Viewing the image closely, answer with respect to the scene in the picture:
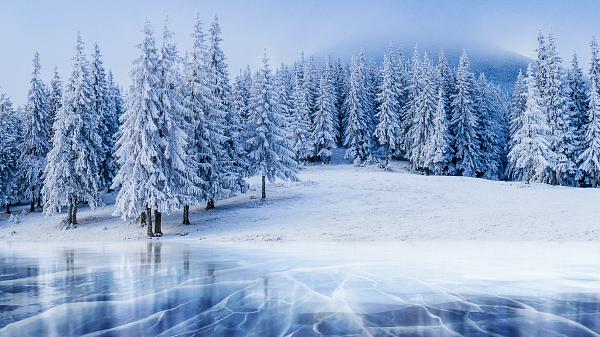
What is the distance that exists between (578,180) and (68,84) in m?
52.3

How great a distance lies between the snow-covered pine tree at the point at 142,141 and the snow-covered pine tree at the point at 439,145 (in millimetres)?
39680

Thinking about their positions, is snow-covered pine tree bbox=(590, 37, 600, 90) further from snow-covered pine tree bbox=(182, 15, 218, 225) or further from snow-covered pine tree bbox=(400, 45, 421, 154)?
snow-covered pine tree bbox=(182, 15, 218, 225)

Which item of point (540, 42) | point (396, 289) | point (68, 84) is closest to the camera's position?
point (396, 289)

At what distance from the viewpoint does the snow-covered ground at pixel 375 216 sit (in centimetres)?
2545

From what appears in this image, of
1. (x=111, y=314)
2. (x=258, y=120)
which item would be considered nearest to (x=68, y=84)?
(x=258, y=120)

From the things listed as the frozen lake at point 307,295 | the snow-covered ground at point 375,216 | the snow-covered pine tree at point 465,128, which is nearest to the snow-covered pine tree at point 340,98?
the snow-covered pine tree at point 465,128

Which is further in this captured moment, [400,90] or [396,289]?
[400,90]

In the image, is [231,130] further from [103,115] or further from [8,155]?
[8,155]

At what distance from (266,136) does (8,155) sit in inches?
1214

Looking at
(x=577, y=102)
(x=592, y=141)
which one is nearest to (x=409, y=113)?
(x=577, y=102)

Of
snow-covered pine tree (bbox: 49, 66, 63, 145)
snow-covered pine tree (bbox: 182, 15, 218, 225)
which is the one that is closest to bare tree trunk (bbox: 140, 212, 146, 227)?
snow-covered pine tree (bbox: 182, 15, 218, 225)

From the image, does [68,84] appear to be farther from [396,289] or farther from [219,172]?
[396,289]

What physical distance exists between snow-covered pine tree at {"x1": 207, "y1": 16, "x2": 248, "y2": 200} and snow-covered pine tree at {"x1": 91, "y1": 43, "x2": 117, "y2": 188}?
1400 cm

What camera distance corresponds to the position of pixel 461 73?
62938mm
